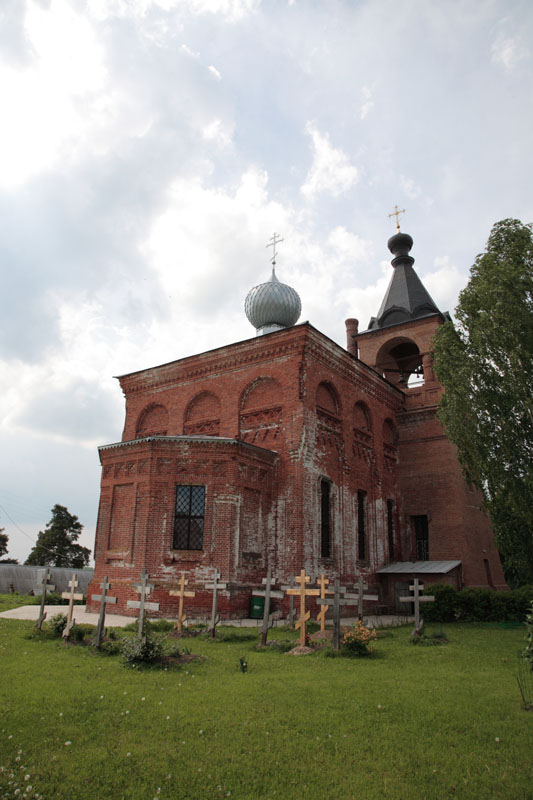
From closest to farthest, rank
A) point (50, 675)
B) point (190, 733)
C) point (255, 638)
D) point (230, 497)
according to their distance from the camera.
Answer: point (190, 733) < point (50, 675) < point (255, 638) < point (230, 497)

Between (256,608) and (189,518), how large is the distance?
3080mm

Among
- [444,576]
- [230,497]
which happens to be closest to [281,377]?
[230,497]

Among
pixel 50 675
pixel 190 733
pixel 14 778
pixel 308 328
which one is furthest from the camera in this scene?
pixel 308 328

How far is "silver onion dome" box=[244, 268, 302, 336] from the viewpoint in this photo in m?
23.0

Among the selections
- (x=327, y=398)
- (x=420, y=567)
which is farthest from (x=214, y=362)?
(x=420, y=567)

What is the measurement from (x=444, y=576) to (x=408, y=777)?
51.2 ft

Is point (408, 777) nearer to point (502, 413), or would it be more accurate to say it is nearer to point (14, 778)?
point (14, 778)

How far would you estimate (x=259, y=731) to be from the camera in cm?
539

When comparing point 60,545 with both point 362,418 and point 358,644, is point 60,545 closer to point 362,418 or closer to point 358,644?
point 362,418

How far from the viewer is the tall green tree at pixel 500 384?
1559 centimetres

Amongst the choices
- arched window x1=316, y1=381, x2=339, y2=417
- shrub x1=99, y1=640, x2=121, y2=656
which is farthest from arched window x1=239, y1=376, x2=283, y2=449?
shrub x1=99, y1=640, x2=121, y2=656

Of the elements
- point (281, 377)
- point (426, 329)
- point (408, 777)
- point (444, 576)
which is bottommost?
point (408, 777)

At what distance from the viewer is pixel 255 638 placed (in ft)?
37.2

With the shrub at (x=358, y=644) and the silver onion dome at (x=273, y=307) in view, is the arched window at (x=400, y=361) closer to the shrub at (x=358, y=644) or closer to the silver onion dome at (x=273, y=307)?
the silver onion dome at (x=273, y=307)
